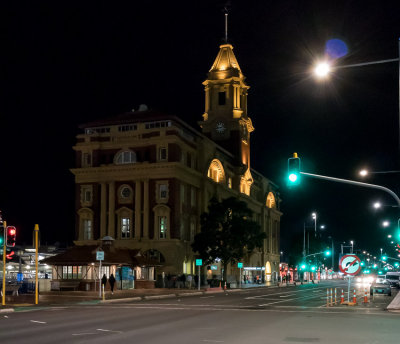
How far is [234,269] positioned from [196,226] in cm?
1605

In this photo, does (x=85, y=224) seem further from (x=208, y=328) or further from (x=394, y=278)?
(x=208, y=328)

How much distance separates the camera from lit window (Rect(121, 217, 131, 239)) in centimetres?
7425

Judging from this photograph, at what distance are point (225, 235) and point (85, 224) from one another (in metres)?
18.2

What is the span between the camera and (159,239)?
236ft

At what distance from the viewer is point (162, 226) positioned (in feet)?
239

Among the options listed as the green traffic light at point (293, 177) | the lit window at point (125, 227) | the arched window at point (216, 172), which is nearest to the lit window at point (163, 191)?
the lit window at point (125, 227)

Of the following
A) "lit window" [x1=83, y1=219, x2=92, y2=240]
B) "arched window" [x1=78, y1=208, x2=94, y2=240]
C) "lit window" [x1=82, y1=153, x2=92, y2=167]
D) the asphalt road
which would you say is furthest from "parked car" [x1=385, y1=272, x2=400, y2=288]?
the asphalt road

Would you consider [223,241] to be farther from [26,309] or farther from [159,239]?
[26,309]

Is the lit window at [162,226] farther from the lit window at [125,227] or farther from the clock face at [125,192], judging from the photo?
the clock face at [125,192]

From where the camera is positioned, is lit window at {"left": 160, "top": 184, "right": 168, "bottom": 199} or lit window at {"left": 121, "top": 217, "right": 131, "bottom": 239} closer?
lit window at {"left": 160, "top": 184, "right": 168, "bottom": 199}

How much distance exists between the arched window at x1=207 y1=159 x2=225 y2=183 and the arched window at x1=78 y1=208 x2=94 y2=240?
1800 centimetres

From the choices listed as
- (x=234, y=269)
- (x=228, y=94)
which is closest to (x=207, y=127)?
(x=228, y=94)

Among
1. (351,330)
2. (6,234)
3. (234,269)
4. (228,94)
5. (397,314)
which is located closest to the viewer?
(351,330)

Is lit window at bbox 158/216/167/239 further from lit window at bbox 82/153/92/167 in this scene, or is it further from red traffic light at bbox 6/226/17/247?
red traffic light at bbox 6/226/17/247
